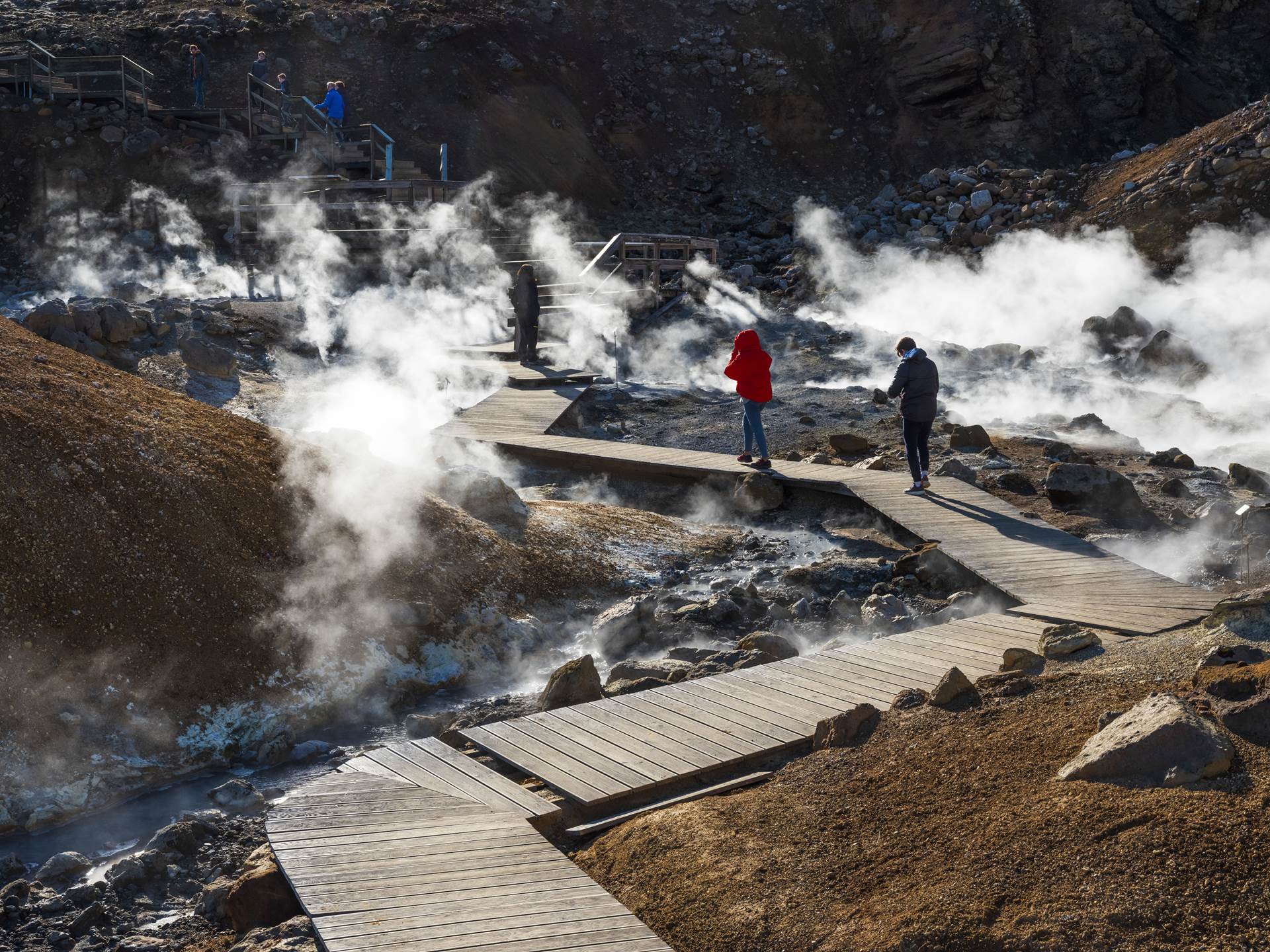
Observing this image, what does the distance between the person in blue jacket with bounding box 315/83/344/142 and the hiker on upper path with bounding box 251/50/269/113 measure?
1.25 metres

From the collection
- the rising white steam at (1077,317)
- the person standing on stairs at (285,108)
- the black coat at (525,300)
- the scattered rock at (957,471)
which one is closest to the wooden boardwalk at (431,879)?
the scattered rock at (957,471)

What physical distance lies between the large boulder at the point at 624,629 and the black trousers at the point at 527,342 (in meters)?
10.5

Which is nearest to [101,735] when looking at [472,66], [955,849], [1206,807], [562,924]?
[562,924]

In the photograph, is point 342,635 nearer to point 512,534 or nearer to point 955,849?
point 512,534

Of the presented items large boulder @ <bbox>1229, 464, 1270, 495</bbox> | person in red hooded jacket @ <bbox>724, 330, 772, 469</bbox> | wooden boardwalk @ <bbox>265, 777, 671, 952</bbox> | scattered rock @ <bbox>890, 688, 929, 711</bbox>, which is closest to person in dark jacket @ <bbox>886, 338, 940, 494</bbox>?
person in red hooded jacket @ <bbox>724, 330, 772, 469</bbox>

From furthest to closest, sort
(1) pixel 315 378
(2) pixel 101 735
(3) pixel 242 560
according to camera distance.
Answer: (1) pixel 315 378 → (3) pixel 242 560 → (2) pixel 101 735

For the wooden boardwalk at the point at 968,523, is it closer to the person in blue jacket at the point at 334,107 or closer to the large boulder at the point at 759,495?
the large boulder at the point at 759,495

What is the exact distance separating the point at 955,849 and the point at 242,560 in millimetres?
5125

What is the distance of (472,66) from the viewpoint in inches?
1162

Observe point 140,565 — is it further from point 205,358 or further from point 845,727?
point 205,358

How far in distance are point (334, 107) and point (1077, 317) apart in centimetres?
1535

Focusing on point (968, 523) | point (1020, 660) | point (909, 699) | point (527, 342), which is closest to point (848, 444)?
point (968, 523)

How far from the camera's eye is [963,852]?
4234 millimetres

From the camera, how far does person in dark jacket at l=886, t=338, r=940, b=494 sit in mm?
11031
